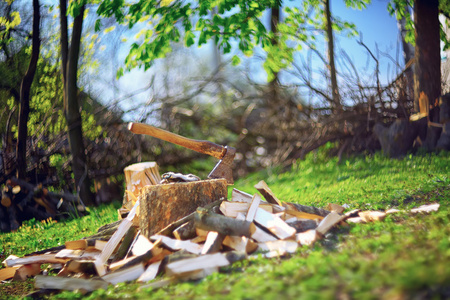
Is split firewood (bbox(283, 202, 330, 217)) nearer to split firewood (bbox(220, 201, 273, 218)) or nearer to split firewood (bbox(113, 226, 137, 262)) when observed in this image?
split firewood (bbox(220, 201, 273, 218))

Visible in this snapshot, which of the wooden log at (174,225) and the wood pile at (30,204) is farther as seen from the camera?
the wood pile at (30,204)

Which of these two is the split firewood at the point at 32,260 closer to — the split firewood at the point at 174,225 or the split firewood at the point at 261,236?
the split firewood at the point at 174,225

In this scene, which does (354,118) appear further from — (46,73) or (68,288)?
(46,73)

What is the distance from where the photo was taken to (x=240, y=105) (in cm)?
962

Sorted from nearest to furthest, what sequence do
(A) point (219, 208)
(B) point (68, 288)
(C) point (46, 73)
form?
(B) point (68, 288) < (A) point (219, 208) < (C) point (46, 73)

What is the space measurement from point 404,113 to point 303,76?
2.13 metres

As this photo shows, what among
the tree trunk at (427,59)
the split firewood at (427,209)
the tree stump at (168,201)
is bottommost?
the split firewood at (427,209)

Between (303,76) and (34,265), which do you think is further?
(303,76)

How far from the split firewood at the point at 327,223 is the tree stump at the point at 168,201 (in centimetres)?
115

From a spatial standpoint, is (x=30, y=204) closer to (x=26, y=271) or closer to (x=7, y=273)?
(x=7, y=273)

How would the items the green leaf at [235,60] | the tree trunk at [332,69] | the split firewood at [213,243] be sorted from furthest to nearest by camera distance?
the green leaf at [235,60] < the tree trunk at [332,69] < the split firewood at [213,243]

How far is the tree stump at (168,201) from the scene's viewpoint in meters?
3.58

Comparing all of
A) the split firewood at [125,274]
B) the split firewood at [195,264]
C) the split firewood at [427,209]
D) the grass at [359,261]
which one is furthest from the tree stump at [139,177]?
the split firewood at [427,209]

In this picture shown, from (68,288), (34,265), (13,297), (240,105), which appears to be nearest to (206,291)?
(68,288)
